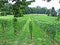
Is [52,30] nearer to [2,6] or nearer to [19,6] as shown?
[2,6]

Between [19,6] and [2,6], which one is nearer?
[19,6]

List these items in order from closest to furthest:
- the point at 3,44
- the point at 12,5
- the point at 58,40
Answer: the point at 12,5
the point at 58,40
the point at 3,44

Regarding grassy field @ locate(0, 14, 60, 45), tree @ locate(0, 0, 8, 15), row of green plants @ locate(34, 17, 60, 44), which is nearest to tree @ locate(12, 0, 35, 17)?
tree @ locate(0, 0, 8, 15)

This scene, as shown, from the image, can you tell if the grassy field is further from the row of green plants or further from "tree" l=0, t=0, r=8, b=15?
"tree" l=0, t=0, r=8, b=15

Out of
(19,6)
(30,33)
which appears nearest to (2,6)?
(19,6)

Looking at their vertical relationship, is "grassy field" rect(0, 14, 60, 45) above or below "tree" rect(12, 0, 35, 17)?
below

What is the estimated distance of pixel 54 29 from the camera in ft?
20.4

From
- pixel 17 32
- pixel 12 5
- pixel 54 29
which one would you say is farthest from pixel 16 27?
pixel 12 5

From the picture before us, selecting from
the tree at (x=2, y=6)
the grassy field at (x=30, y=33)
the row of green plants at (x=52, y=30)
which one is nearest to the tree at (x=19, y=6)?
the tree at (x=2, y=6)

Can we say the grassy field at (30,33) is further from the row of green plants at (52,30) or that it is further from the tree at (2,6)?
the tree at (2,6)

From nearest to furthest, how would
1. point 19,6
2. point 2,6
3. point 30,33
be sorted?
point 19,6 < point 2,6 < point 30,33

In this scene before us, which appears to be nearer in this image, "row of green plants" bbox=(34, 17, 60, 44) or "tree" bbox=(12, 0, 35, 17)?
"tree" bbox=(12, 0, 35, 17)

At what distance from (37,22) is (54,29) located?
1131 mm

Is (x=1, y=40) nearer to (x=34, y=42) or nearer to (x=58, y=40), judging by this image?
(x=34, y=42)
